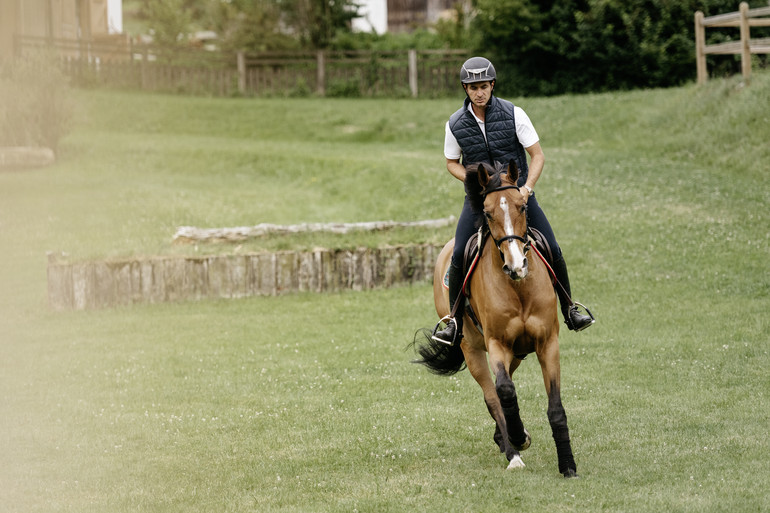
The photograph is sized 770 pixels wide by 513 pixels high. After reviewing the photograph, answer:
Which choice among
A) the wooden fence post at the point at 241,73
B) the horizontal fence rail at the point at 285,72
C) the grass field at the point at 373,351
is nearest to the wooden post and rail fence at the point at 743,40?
the grass field at the point at 373,351

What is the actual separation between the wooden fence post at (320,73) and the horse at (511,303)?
34105mm

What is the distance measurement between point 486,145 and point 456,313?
5.06 feet

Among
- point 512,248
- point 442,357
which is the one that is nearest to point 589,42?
point 442,357

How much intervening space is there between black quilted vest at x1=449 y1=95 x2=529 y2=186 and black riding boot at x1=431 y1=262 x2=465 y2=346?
1.00 metres

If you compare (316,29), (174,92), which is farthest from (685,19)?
(174,92)

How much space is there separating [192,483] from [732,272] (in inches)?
431

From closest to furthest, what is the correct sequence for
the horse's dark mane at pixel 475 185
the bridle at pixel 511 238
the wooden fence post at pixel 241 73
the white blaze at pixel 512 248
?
the white blaze at pixel 512 248 < the bridle at pixel 511 238 < the horse's dark mane at pixel 475 185 < the wooden fence post at pixel 241 73

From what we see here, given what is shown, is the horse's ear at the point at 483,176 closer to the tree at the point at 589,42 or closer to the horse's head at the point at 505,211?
the horse's head at the point at 505,211

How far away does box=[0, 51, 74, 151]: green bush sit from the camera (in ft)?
85.8

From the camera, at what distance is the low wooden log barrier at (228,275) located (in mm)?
15977

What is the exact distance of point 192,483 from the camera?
753cm

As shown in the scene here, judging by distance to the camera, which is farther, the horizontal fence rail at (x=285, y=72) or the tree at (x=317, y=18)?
the tree at (x=317, y=18)

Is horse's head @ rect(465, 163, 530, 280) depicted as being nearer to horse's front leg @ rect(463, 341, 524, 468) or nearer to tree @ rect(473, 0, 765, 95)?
horse's front leg @ rect(463, 341, 524, 468)

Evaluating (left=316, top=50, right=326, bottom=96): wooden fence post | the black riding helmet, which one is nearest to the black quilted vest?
the black riding helmet
